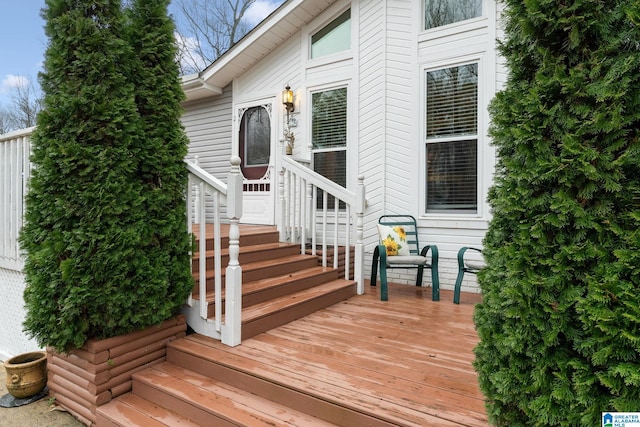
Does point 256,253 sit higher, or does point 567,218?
point 567,218

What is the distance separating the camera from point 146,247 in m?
2.43

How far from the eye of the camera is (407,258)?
3.99 metres

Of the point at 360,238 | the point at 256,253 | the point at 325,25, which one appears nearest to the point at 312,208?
the point at 360,238

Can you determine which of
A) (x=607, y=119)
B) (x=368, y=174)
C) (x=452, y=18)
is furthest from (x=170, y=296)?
(x=452, y=18)

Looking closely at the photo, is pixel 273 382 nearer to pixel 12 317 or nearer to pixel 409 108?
pixel 12 317

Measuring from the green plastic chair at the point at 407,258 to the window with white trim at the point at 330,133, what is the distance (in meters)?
0.99

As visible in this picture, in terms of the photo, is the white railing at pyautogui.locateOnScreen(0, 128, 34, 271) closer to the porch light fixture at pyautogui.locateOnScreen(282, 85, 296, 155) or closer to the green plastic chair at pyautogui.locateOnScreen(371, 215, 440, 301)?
the porch light fixture at pyautogui.locateOnScreen(282, 85, 296, 155)

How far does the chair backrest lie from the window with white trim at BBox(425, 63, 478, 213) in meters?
0.26

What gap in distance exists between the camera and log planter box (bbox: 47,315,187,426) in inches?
88.8

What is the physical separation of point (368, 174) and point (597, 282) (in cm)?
392

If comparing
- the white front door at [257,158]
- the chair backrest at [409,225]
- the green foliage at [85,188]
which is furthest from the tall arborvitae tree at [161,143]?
the white front door at [257,158]

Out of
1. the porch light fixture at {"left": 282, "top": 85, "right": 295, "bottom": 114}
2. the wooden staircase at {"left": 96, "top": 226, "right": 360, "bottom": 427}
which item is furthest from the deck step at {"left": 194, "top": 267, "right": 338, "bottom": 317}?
the porch light fixture at {"left": 282, "top": 85, "right": 295, "bottom": 114}

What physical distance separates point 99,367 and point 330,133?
3.97 metres

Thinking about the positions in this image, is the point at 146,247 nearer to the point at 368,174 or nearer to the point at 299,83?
the point at 368,174
